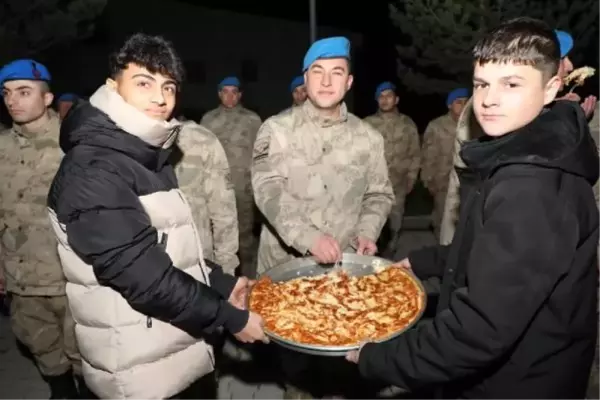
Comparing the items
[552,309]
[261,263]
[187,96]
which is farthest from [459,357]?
[187,96]

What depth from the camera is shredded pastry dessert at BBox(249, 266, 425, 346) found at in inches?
121

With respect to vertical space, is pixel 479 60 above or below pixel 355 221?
above

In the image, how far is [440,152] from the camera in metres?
8.30

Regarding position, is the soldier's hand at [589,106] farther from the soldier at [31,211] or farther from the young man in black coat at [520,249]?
the soldier at [31,211]

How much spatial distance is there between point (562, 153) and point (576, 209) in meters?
0.22

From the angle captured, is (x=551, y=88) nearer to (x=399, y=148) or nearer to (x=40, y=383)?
(x=40, y=383)

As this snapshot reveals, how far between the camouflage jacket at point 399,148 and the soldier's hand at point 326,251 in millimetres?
5002

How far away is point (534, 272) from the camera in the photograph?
6.43ft

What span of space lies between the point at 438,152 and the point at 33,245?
5.95 m

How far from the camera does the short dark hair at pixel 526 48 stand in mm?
2076

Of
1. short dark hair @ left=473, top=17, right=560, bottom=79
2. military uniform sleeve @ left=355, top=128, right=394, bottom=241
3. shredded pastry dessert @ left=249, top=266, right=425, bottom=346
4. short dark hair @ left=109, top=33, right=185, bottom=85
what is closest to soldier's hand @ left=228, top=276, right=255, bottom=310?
shredded pastry dessert @ left=249, top=266, right=425, bottom=346

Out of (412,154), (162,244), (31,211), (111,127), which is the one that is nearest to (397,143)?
(412,154)

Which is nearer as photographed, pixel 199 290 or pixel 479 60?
pixel 479 60

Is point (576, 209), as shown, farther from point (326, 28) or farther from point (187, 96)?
point (326, 28)
